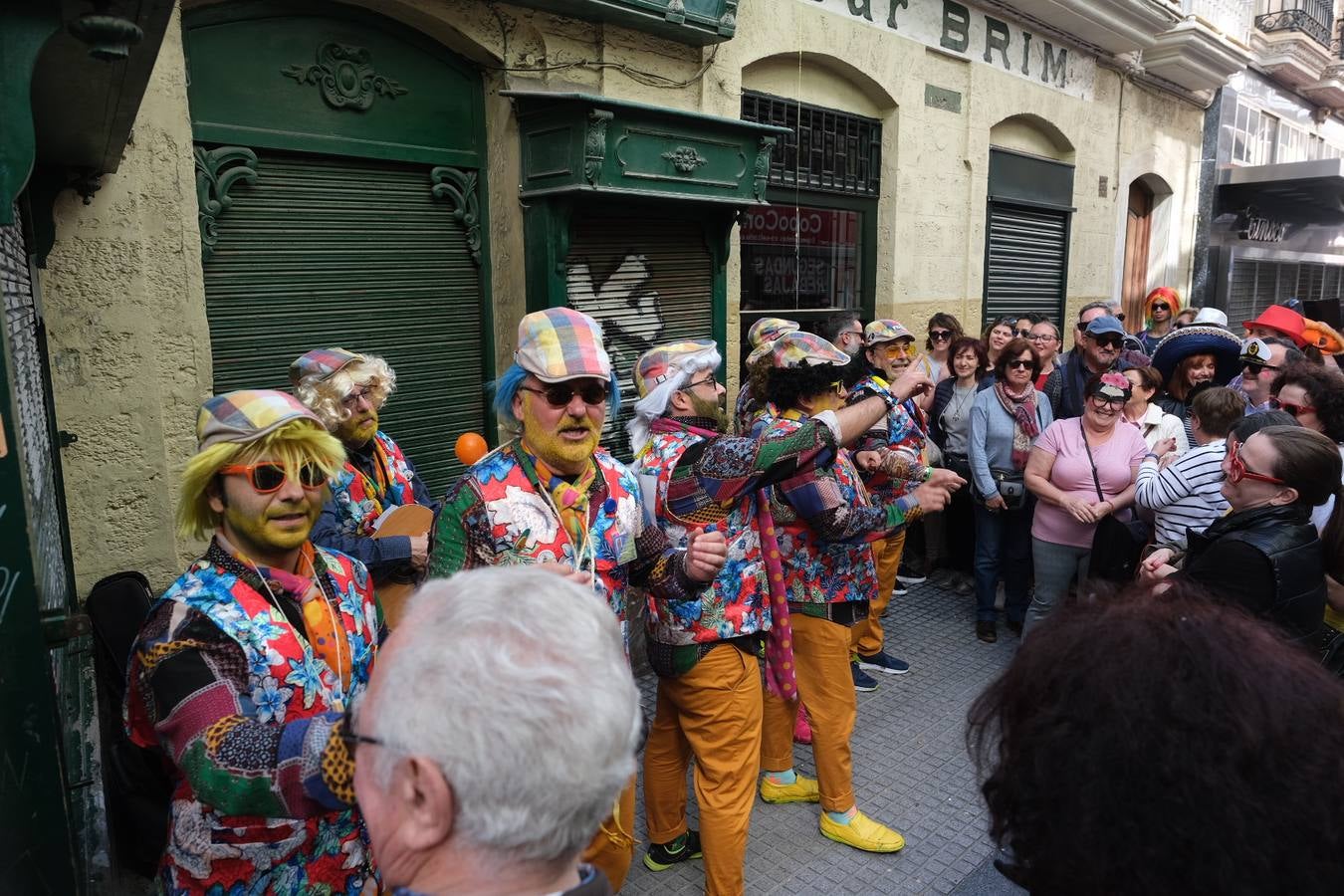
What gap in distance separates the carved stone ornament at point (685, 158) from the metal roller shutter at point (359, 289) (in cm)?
137

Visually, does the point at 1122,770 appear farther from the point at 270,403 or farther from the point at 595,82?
the point at 595,82

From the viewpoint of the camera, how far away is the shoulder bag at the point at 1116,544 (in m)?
4.66

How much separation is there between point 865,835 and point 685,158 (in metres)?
3.95

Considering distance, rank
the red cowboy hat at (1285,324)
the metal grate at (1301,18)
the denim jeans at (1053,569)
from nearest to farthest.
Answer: the denim jeans at (1053,569), the red cowboy hat at (1285,324), the metal grate at (1301,18)

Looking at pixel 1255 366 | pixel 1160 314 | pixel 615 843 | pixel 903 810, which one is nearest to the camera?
pixel 615 843

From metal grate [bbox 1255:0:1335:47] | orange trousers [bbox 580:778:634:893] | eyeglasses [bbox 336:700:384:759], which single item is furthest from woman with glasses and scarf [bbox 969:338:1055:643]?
metal grate [bbox 1255:0:1335:47]

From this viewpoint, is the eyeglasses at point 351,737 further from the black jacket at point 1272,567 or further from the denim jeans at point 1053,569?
the denim jeans at point 1053,569

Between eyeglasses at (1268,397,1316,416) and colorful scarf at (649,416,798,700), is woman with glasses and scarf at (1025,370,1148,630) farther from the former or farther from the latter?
colorful scarf at (649,416,798,700)

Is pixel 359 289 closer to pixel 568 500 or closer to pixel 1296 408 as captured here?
pixel 568 500

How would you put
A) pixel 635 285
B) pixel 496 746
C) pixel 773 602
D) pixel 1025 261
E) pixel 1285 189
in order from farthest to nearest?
pixel 1285 189
pixel 1025 261
pixel 635 285
pixel 773 602
pixel 496 746

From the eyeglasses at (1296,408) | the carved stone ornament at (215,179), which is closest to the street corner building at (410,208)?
the carved stone ornament at (215,179)

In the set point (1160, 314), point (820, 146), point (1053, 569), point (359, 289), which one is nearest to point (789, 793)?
point (1053, 569)

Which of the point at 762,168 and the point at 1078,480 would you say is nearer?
the point at 1078,480

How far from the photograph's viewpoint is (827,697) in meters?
3.43
